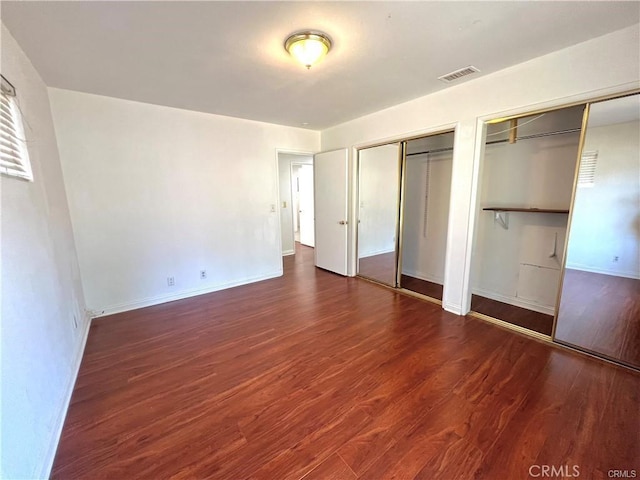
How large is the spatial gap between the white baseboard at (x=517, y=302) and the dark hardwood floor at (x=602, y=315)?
0.12 m

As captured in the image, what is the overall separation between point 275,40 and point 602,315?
4.22 meters

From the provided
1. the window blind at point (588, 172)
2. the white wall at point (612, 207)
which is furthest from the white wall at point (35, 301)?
the window blind at point (588, 172)

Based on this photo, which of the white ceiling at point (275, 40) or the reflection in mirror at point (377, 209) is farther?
the reflection in mirror at point (377, 209)

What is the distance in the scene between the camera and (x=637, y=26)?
1768 mm

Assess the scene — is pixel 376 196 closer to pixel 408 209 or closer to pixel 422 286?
pixel 408 209

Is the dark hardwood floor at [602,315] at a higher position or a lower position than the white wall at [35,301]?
lower

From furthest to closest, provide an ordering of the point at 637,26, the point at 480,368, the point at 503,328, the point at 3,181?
the point at 503,328
the point at 480,368
the point at 637,26
the point at 3,181

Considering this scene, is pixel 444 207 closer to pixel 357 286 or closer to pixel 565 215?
pixel 565 215

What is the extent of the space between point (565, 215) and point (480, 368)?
2099 millimetres

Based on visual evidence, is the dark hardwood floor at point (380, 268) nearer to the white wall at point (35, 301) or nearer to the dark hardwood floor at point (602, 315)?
the dark hardwood floor at point (602, 315)

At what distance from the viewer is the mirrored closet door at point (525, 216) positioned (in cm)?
284

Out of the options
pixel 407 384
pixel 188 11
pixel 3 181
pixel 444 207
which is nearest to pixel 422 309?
pixel 407 384
